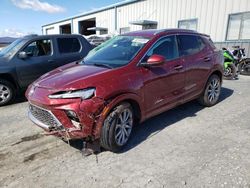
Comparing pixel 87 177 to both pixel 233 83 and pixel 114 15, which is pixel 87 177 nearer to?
pixel 233 83

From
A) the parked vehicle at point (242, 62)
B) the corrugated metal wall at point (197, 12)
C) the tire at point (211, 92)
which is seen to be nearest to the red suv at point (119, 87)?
the tire at point (211, 92)

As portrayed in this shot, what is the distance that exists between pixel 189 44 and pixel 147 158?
2.69 meters

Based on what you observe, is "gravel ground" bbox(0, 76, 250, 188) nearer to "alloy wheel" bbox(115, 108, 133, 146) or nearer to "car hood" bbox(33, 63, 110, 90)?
"alloy wheel" bbox(115, 108, 133, 146)

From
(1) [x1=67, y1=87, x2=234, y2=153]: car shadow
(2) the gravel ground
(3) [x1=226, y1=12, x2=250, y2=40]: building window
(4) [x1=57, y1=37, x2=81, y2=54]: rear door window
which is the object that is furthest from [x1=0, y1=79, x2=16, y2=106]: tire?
(3) [x1=226, y1=12, x2=250, y2=40]: building window

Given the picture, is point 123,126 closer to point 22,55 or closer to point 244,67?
point 22,55

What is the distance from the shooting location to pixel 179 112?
513 cm

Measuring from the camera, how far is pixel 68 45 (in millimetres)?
6945

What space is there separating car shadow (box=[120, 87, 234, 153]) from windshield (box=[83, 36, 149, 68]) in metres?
1.31

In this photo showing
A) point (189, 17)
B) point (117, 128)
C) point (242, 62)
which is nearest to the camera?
point (117, 128)

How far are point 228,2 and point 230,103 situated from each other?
27.3 ft

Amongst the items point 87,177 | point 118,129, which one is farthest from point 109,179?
point 118,129

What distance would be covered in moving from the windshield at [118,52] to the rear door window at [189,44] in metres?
0.92

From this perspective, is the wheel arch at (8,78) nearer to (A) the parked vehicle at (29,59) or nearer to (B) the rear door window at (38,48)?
(A) the parked vehicle at (29,59)

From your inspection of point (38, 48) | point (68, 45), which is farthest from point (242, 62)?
point (38, 48)
